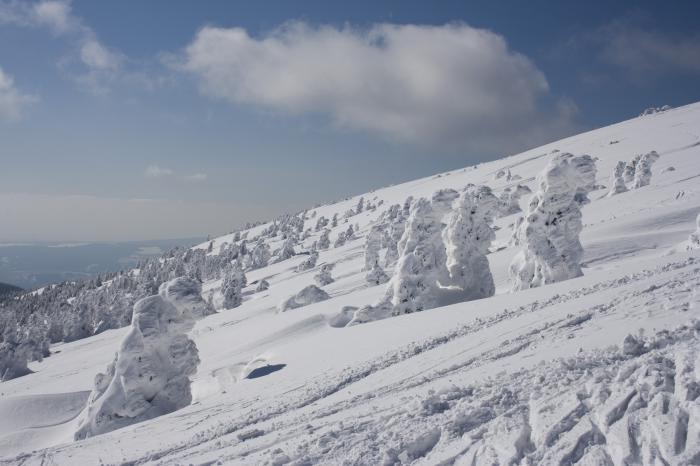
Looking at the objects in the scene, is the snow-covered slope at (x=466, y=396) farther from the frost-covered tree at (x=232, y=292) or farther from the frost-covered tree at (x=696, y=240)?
the frost-covered tree at (x=232, y=292)

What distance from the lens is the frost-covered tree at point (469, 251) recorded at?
27031mm

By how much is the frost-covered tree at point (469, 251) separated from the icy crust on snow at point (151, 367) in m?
15.9

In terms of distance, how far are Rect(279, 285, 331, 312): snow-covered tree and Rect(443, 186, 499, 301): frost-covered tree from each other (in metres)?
17.3

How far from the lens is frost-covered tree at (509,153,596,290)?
23109mm

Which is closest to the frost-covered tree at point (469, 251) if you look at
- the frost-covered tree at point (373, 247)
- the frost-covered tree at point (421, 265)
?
the frost-covered tree at point (421, 265)

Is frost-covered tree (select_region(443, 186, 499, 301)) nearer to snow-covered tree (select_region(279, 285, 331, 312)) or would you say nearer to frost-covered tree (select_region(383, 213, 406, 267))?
snow-covered tree (select_region(279, 285, 331, 312))

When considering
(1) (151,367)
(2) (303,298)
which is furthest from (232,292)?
(1) (151,367)

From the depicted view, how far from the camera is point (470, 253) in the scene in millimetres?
27672

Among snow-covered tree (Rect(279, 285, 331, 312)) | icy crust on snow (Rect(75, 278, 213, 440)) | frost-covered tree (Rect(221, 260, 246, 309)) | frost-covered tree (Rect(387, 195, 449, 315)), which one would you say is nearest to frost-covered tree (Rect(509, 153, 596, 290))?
frost-covered tree (Rect(387, 195, 449, 315))

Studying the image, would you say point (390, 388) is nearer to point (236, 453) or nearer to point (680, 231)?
point (236, 453)

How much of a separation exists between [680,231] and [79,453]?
122 ft

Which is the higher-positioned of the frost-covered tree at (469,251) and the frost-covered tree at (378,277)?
the frost-covered tree at (469,251)

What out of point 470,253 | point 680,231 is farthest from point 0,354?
point 680,231

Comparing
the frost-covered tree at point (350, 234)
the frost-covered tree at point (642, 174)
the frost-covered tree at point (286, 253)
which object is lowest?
the frost-covered tree at point (286, 253)
